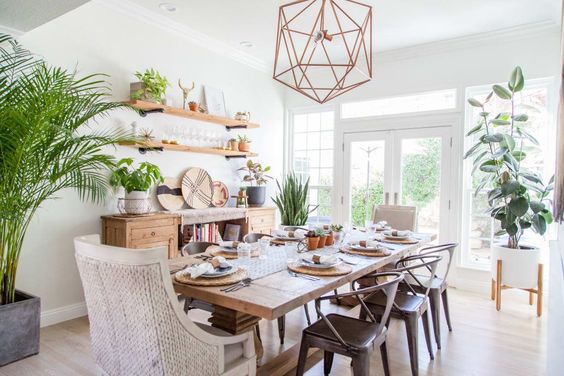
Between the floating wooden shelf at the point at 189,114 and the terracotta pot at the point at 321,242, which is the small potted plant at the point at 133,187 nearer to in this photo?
the floating wooden shelf at the point at 189,114

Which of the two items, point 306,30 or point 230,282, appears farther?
point 306,30

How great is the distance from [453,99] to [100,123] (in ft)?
13.0

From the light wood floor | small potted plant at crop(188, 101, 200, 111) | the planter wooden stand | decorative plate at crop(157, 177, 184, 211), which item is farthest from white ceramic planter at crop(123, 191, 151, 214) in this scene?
the planter wooden stand

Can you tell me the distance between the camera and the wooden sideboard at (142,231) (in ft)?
10.7

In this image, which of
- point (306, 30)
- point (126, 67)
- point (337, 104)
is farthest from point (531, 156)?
point (126, 67)

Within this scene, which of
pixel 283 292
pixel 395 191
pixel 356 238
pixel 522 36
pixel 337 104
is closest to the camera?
pixel 283 292

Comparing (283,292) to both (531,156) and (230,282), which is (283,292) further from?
(531,156)

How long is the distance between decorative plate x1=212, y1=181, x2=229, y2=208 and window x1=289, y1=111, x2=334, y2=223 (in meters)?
1.48

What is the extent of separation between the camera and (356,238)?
113 inches

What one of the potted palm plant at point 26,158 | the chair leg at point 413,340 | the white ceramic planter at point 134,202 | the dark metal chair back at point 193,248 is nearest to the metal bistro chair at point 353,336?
the chair leg at point 413,340

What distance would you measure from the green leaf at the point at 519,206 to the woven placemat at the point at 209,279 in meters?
2.88

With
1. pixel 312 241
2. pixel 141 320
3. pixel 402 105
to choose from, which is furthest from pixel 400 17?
pixel 141 320

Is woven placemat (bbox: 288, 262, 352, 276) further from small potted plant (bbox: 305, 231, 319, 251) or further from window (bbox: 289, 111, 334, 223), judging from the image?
window (bbox: 289, 111, 334, 223)

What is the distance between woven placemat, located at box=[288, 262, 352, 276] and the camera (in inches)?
77.0
